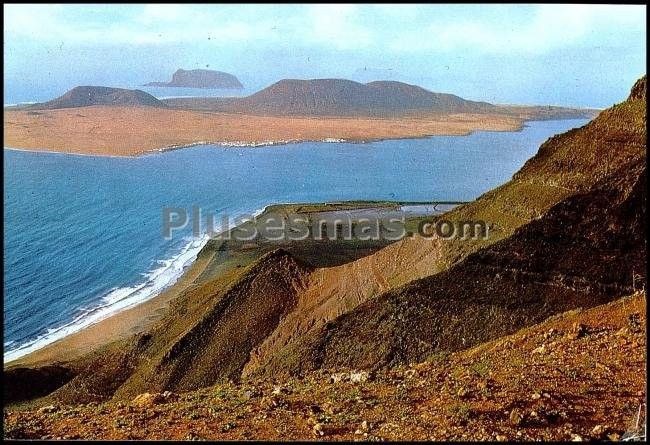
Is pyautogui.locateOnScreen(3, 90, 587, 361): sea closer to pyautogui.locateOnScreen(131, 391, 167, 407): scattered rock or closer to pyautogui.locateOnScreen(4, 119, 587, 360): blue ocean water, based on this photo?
pyautogui.locateOnScreen(4, 119, 587, 360): blue ocean water

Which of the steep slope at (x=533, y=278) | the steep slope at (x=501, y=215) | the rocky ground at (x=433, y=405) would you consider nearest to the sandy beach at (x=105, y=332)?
the steep slope at (x=501, y=215)

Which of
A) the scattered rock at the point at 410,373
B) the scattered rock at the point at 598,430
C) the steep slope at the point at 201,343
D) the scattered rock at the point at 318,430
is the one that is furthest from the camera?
the steep slope at the point at 201,343

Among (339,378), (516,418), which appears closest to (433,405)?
(516,418)

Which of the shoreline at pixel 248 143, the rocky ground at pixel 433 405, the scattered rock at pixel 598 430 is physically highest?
the shoreline at pixel 248 143

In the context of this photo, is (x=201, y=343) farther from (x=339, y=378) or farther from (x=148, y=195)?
(x=148, y=195)

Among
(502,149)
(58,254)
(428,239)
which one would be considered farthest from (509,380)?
(502,149)

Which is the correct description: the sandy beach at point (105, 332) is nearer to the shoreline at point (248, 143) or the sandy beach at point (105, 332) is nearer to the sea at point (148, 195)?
the sea at point (148, 195)
